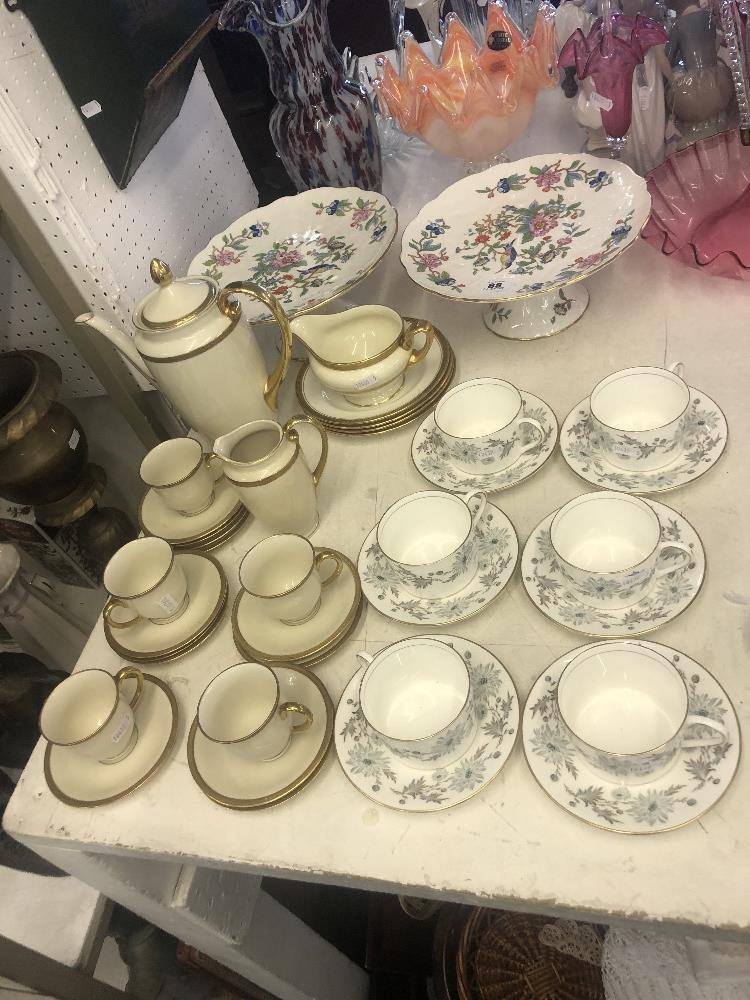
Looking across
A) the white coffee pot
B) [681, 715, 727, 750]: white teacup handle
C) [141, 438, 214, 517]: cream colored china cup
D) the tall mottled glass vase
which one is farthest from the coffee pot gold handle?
[681, 715, 727, 750]: white teacup handle

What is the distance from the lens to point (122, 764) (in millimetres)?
743

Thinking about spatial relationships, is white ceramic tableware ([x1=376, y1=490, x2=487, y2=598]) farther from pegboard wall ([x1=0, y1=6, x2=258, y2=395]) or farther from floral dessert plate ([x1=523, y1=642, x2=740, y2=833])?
pegboard wall ([x1=0, y1=6, x2=258, y2=395])

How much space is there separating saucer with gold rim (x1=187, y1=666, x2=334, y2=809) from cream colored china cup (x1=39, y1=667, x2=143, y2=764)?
0.23 ft

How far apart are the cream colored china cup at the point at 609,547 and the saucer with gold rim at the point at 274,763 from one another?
10.7 inches

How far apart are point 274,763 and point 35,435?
868 millimetres

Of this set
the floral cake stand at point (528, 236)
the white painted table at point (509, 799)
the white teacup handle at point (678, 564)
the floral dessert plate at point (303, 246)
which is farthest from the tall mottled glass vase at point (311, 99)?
the white teacup handle at point (678, 564)

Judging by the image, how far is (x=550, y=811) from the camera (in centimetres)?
60

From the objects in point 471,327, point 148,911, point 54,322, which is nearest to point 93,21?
point 54,322

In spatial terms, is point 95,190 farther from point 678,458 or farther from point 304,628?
point 678,458

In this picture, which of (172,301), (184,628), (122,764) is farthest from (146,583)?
(172,301)

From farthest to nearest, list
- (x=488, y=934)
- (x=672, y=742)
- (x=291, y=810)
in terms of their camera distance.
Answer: (x=488, y=934)
(x=291, y=810)
(x=672, y=742)

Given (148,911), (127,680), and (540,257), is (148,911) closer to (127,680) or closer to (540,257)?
(127,680)

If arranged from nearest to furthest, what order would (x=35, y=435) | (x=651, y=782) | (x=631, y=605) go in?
(x=651, y=782) < (x=631, y=605) < (x=35, y=435)

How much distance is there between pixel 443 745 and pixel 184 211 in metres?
1.00
